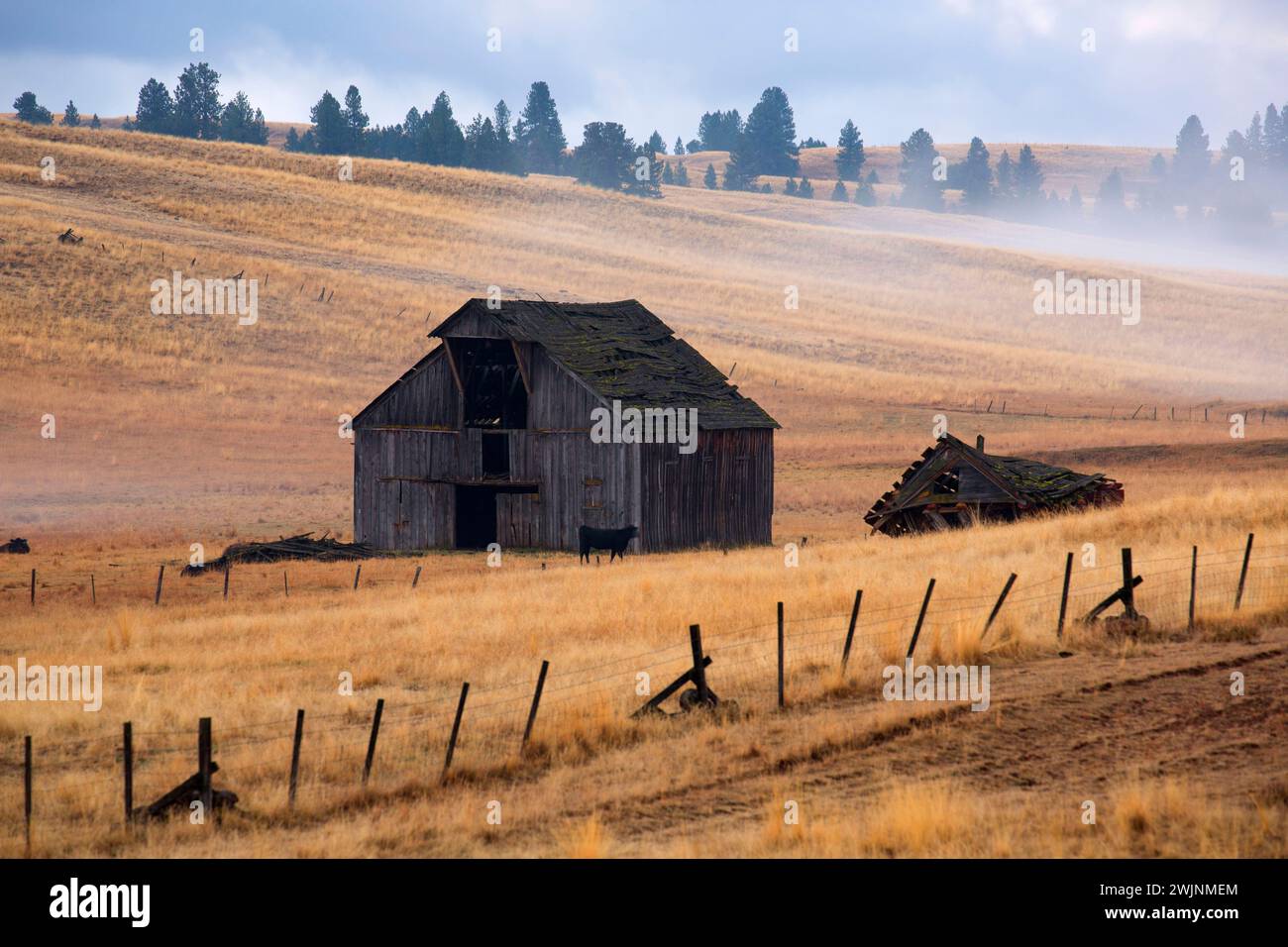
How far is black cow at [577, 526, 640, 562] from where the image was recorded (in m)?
38.0

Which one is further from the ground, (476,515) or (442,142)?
(442,142)

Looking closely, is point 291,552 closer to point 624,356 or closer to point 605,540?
point 605,540

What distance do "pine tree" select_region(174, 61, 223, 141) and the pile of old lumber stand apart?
130m

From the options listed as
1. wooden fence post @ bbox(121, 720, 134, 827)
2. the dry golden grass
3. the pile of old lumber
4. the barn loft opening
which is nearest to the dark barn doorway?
the barn loft opening

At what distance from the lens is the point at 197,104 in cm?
16175

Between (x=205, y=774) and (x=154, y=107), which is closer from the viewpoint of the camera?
(x=205, y=774)

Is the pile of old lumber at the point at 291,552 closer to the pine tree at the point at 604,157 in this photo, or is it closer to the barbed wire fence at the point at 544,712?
the barbed wire fence at the point at 544,712

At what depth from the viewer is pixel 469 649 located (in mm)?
21844

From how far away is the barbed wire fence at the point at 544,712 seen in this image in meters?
14.6

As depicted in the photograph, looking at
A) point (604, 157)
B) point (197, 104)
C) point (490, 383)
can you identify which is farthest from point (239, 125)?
point (490, 383)

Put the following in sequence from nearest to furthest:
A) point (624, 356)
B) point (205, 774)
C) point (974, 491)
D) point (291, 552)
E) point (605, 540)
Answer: point (205, 774) → point (974, 491) → point (291, 552) → point (605, 540) → point (624, 356)

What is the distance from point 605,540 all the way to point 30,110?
150 metres

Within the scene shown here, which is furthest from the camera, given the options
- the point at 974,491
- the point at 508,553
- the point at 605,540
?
the point at 508,553
